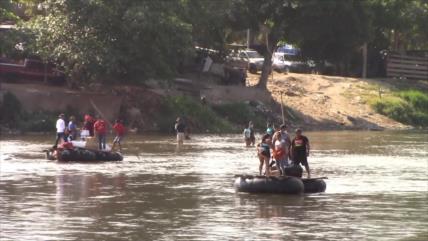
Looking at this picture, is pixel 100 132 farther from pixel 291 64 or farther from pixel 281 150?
pixel 291 64

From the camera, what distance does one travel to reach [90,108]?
61031 mm

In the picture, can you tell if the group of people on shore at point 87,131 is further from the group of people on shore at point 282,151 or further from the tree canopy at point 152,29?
the tree canopy at point 152,29

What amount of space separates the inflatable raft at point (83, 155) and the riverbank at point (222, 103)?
19145mm

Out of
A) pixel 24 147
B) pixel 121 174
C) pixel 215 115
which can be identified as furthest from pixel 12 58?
pixel 121 174

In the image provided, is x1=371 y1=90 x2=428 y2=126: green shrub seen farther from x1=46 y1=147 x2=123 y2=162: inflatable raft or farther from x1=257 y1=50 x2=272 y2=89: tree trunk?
x1=46 y1=147 x2=123 y2=162: inflatable raft

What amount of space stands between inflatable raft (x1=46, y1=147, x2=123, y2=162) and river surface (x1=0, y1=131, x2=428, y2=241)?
693mm

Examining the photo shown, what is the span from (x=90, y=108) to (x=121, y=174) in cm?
2632

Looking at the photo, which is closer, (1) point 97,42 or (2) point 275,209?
(2) point 275,209

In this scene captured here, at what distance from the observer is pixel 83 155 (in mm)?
39031

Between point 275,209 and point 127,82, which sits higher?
point 127,82

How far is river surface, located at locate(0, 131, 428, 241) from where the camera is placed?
22.6 m

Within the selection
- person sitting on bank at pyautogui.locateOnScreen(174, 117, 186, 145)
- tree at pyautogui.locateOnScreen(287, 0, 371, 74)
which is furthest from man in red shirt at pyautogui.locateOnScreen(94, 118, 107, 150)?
tree at pyautogui.locateOnScreen(287, 0, 371, 74)

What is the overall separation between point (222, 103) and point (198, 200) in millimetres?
39183

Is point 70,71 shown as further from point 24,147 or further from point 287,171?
point 287,171
